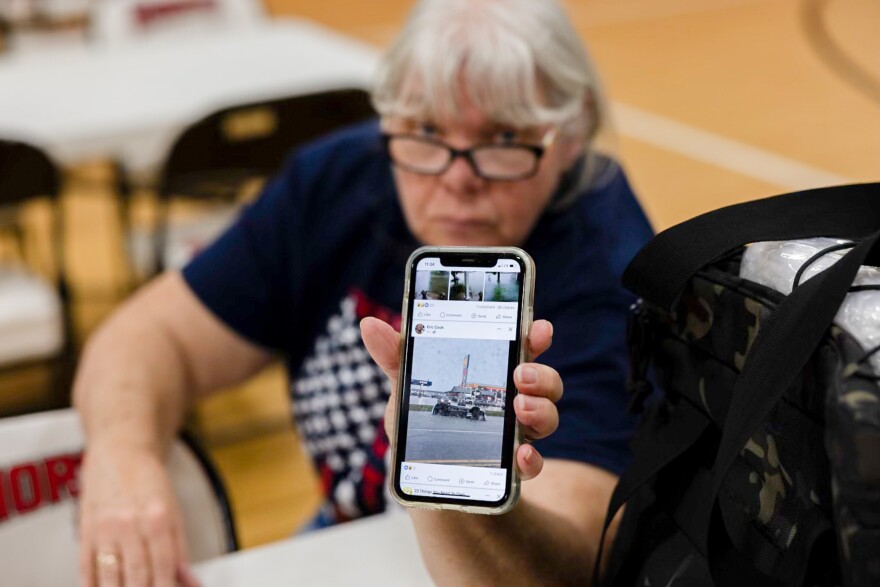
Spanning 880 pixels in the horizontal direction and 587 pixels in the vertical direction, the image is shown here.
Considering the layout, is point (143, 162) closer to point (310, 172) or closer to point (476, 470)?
point (310, 172)

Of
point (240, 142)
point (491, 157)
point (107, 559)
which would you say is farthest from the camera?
point (240, 142)

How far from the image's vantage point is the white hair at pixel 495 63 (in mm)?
1167

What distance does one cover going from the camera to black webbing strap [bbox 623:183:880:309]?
2.65ft

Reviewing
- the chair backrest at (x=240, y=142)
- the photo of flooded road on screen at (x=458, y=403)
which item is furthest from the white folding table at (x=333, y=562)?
the chair backrest at (x=240, y=142)

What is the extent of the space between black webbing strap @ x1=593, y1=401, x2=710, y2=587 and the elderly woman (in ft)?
0.27

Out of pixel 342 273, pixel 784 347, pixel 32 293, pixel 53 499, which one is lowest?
pixel 32 293

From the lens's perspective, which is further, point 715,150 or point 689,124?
point 689,124

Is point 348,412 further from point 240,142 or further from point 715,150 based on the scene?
point 715,150

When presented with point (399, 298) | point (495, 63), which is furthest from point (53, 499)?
point (495, 63)

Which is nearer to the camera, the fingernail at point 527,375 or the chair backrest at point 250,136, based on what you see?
the fingernail at point 527,375

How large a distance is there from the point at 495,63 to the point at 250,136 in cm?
142

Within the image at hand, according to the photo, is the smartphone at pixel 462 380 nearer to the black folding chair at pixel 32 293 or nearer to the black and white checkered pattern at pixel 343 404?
the black and white checkered pattern at pixel 343 404

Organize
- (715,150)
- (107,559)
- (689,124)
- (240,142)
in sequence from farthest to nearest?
1. (689,124)
2. (715,150)
3. (240,142)
4. (107,559)

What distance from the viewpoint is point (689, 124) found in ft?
14.6
